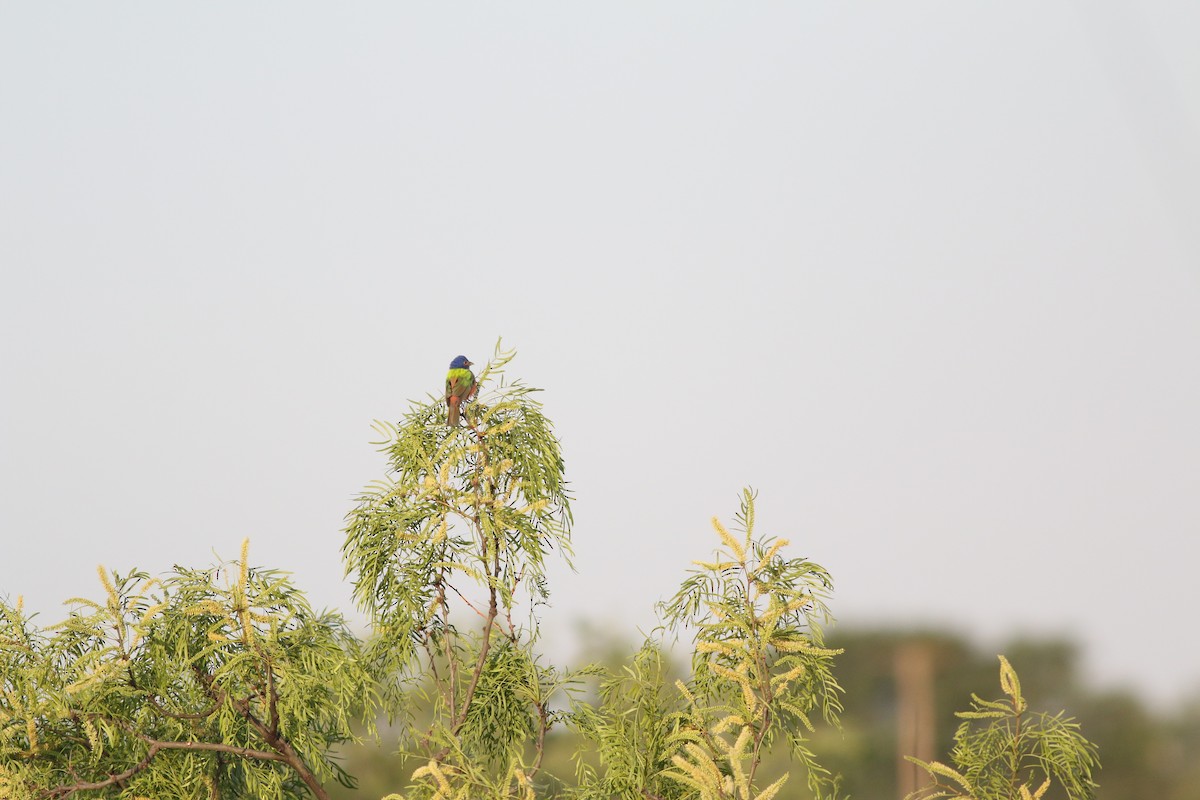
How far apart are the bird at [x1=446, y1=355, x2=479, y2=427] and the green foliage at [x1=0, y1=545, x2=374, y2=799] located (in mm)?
1460

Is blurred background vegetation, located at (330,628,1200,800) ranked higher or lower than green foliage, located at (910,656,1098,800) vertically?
higher

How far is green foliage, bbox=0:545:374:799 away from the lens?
310 inches

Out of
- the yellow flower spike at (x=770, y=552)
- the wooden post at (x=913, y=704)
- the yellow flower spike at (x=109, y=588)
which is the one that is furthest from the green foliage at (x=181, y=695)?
the wooden post at (x=913, y=704)

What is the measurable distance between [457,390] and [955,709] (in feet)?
115

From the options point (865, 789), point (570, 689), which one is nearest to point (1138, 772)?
point (865, 789)

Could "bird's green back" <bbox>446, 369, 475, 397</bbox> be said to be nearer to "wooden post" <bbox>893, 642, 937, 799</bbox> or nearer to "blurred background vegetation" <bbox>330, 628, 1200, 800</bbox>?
"blurred background vegetation" <bbox>330, 628, 1200, 800</bbox>

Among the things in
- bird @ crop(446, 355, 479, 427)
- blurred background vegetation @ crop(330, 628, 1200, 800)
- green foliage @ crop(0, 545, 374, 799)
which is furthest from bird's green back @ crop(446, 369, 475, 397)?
blurred background vegetation @ crop(330, 628, 1200, 800)

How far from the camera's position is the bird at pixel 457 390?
862cm

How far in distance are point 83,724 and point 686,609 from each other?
3.67 meters

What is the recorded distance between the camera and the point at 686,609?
26.0ft

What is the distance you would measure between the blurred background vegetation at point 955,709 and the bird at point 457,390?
89.2 ft

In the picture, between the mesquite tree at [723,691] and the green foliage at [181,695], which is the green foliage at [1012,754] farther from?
the green foliage at [181,695]

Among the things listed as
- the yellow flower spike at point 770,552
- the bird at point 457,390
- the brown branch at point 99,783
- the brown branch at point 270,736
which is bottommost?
the brown branch at point 99,783

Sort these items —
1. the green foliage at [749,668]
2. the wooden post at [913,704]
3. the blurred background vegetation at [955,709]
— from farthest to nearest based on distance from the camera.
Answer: the wooden post at [913,704] → the blurred background vegetation at [955,709] → the green foliage at [749,668]
